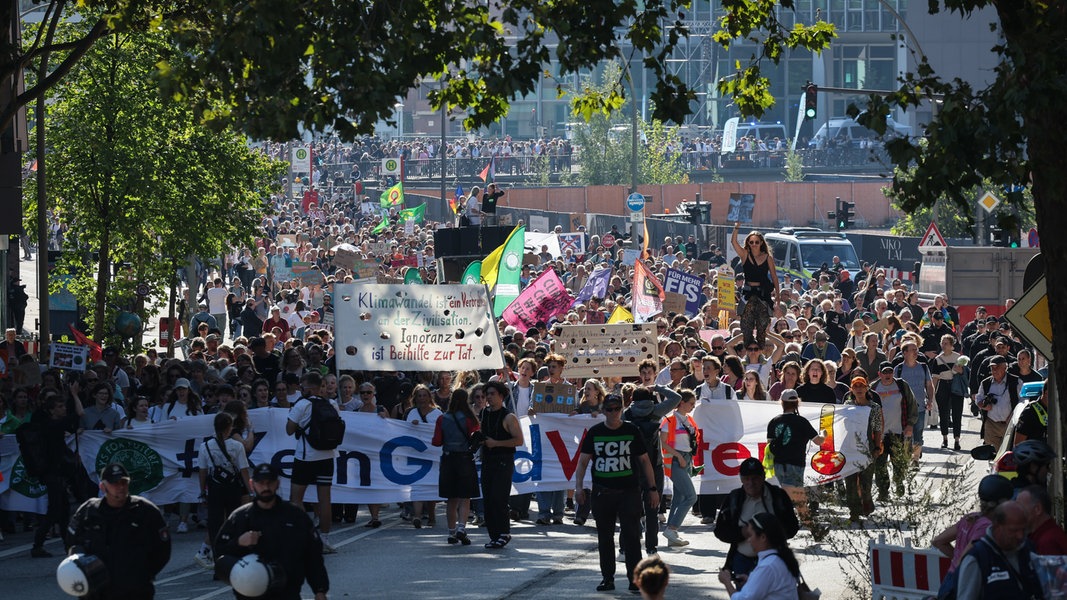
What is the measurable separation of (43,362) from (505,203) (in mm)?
48320

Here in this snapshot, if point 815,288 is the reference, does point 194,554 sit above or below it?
below

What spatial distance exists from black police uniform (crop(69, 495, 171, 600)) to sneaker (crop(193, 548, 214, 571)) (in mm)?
4266

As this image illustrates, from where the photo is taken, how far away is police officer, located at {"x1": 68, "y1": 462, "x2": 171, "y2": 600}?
926cm

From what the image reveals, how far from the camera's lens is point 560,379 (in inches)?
674

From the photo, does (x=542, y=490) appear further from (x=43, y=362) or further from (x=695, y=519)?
(x=43, y=362)

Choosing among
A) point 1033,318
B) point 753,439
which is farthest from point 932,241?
point 1033,318

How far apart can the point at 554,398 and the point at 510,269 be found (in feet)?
27.7

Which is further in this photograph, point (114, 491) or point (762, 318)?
point (762, 318)

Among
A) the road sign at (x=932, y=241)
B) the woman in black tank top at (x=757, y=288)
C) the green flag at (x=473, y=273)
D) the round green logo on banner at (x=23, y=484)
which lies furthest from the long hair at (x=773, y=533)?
the road sign at (x=932, y=241)

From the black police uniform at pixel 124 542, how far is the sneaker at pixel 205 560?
168 inches

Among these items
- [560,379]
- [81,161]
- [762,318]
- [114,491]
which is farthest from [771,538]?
[81,161]

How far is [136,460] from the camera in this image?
52.7 ft

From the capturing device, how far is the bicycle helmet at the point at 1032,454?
9.77m

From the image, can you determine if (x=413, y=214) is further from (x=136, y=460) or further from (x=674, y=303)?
(x=136, y=460)
